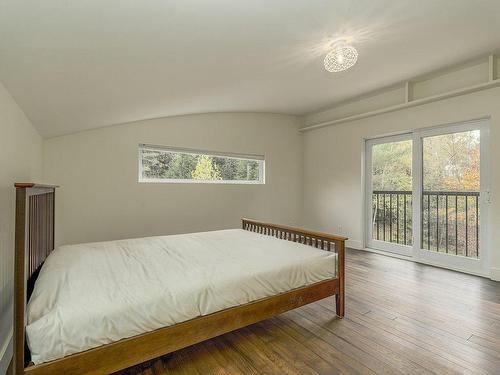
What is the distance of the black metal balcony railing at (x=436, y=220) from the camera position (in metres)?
3.37

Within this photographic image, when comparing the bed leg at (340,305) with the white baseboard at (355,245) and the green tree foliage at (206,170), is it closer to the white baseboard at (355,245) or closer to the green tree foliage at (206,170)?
the white baseboard at (355,245)

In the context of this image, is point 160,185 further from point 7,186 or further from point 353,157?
point 353,157

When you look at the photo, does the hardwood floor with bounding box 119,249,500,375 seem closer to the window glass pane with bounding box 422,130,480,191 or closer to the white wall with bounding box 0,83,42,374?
the white wall with bounding box 0,83,42,374

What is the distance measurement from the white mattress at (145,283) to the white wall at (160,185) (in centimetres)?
116

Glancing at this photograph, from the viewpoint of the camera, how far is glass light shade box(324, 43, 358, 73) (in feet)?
7.34

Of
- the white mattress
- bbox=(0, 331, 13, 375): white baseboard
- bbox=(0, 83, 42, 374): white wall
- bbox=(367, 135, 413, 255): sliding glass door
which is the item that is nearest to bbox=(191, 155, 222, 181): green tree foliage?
the white mattress

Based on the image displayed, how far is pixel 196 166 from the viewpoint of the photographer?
426cm

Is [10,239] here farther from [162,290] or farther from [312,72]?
[312,72]

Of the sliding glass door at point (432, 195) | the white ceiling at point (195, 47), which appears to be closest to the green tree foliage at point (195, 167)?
the white ceiling at point (195, 47)

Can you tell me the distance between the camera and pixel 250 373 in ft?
5.01

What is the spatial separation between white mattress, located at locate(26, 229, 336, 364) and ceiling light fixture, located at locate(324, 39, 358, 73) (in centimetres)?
169

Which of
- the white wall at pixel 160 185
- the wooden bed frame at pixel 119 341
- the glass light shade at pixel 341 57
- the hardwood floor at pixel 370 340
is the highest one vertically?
the glass light shade at pixel 341 57

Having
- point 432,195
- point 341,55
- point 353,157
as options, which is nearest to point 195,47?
point 341,55

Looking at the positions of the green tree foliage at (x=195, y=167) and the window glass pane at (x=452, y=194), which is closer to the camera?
the window glass pane at (x=452, y=194)
